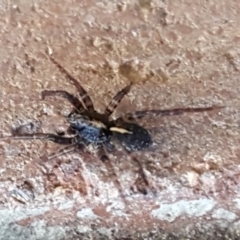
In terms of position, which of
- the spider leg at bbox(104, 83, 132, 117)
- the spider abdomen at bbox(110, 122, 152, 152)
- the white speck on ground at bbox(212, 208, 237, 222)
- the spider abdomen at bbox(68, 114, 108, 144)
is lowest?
the spider abdomen at bbox(68, 114, 108, 144)

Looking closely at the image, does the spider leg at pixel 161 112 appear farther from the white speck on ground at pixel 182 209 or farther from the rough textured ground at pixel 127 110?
the white speck on ground at pixel 182 209

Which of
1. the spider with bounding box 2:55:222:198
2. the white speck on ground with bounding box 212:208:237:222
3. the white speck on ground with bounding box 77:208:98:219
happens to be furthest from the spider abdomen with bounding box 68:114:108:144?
the white speck on ground with bounding box 212:208:237:222

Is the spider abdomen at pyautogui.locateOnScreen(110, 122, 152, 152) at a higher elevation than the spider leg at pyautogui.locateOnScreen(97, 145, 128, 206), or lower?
higher

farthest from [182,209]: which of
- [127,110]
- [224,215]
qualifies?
[127,110]

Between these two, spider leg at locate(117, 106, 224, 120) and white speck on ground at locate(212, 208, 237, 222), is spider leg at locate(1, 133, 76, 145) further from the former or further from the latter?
white speck on ground at locate(212, 208, 237, 222)

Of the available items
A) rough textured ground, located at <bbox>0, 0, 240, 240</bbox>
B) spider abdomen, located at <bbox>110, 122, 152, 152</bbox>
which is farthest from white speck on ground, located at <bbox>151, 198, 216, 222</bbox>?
spider abdomen, located at <bbox>110, 122, 152, 152</bbox>

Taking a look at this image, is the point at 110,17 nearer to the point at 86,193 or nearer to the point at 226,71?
the point at 226,71

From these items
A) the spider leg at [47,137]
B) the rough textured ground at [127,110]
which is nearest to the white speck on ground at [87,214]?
the rough textured ground at [127,110]

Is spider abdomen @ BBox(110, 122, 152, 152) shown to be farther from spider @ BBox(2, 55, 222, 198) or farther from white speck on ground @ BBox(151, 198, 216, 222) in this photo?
white speck on ground @ BBox(151, 198, 216, 222)
